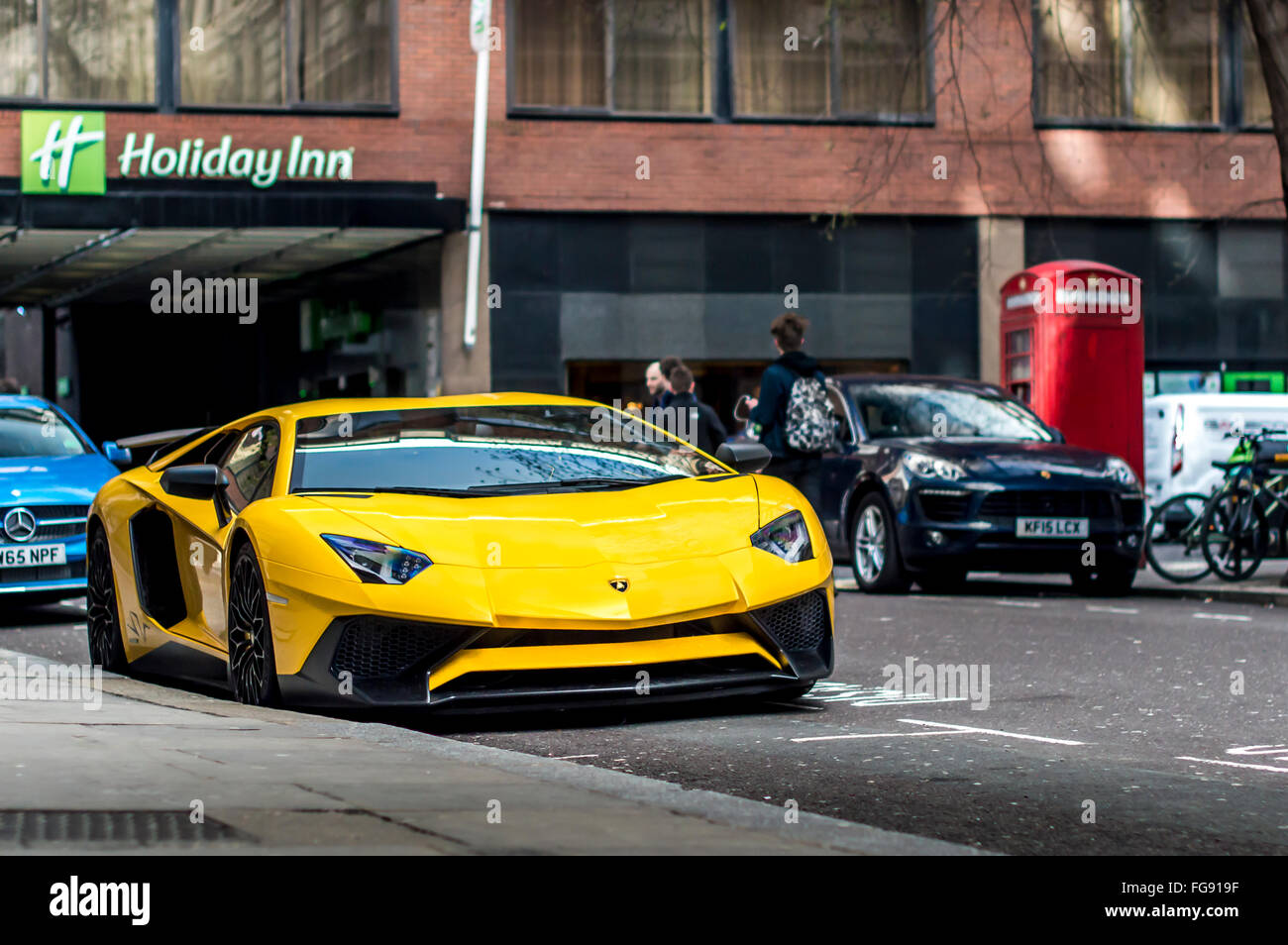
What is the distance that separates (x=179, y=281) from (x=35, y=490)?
2080 cm

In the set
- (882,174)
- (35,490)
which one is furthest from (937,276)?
(35,490)

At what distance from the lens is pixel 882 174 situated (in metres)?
26.7

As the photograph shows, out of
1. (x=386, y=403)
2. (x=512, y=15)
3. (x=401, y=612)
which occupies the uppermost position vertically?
(x=512, y=15)

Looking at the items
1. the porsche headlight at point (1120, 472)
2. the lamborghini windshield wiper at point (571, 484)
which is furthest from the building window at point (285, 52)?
the lamborghini windshield wiper at point (571, 484)

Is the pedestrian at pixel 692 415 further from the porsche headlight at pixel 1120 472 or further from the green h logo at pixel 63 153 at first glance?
the green h logo at pixel 63 153

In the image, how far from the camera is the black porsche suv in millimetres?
13969

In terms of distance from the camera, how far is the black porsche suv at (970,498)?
14.0 metres

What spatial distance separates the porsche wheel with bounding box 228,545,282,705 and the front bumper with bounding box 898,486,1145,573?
280 inches

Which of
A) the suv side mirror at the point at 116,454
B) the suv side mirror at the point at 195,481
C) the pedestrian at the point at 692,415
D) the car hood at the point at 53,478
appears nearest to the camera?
the suv side mirror at the point at 195,481

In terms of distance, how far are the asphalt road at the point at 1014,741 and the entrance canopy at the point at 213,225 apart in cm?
1363

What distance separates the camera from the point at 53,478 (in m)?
12.7

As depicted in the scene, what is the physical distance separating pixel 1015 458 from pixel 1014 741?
23.7 ft

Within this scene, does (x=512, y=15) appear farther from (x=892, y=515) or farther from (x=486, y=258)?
(x=892, y=515)
